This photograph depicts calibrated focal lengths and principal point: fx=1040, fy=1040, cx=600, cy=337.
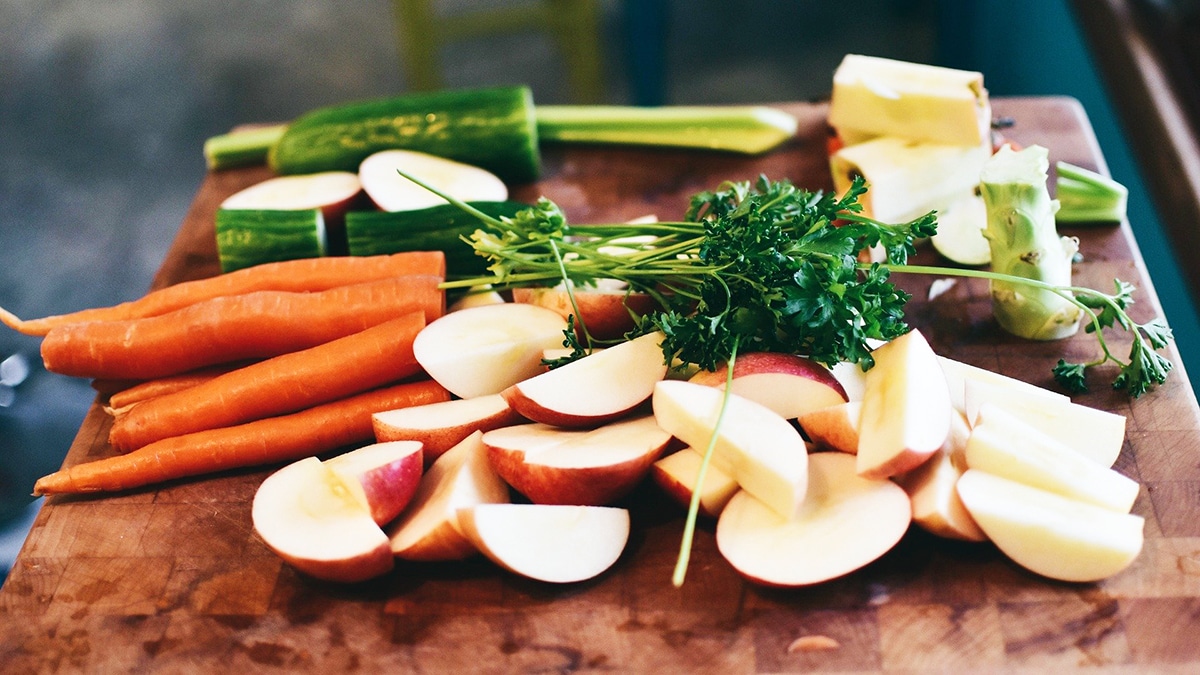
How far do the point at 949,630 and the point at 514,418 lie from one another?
931 mm

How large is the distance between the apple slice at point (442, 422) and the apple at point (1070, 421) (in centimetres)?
95

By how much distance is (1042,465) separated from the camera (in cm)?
185

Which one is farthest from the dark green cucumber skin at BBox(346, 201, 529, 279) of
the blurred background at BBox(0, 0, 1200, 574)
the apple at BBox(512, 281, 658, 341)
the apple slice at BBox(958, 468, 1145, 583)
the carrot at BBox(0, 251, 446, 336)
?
the blurred background at BBox(0, 0, 1200, 574)

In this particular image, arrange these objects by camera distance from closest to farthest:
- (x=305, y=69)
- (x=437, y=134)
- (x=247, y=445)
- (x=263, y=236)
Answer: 1. (x=247, y=445)
2. (x=263, y=236)
3. (x=437, y=134)
4. (x=305, y=69)

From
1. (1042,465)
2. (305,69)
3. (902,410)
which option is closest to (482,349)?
(902,410)

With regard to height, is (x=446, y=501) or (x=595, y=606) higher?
(x=446, y=501)

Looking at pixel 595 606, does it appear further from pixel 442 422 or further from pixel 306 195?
pixel 306 195

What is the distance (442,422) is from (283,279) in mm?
701

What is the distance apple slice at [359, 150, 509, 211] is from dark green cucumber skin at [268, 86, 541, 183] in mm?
38

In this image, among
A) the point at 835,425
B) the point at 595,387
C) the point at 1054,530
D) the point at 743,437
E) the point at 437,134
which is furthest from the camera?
the point at 437,134

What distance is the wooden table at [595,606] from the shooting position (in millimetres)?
1753

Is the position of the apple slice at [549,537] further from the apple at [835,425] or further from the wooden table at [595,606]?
the apple at [835,425]

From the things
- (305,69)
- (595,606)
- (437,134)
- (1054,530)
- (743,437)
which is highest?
(437,134)

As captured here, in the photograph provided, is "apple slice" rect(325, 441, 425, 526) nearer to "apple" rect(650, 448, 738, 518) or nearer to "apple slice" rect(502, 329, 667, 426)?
"apple slice" rect(502, 329, 667, 426)
